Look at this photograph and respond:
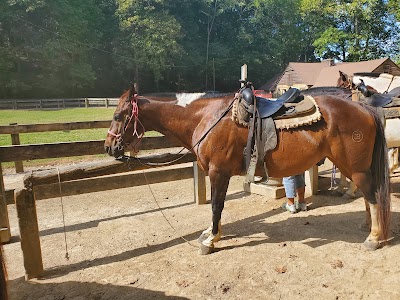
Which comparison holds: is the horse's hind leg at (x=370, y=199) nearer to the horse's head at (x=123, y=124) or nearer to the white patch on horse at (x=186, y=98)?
the white patch on horse at (x=186, y=98)

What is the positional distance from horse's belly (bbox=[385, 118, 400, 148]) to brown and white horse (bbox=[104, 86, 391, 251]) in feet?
4.60

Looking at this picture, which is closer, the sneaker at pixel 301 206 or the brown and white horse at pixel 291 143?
the brown and white horse at pixel 291 143

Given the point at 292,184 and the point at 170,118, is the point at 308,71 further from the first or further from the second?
the point at 170,118

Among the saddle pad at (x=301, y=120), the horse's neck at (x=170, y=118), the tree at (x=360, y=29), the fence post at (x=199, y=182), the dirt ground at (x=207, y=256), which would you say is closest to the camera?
the dirt ground at (x=207, y=256)

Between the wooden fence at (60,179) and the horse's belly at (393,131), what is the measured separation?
3246mm

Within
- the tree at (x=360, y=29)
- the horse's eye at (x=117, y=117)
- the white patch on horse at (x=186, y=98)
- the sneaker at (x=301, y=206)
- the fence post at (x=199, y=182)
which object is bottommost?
the sneaker at (x=301, y=206)

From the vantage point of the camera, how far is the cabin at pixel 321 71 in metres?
31.1

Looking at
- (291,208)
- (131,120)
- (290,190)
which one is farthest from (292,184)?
(131,120)

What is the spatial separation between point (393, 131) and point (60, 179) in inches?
202

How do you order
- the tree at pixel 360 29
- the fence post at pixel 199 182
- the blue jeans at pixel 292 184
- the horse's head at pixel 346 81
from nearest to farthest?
1. the blue jeans at pixel 292 184
2. the fence post at pixel 199 182
3. the horse's head at pixel 346 81
4. the tree at pixel 360 29

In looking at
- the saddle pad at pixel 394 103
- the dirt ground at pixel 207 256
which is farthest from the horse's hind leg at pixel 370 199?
the saddle pad at pixel 394 103

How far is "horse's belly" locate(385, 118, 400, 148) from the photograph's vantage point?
16.9 feet

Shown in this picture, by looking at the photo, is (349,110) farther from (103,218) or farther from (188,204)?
(103,218)

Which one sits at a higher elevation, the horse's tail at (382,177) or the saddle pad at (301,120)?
the saddle pad at (301,120)
